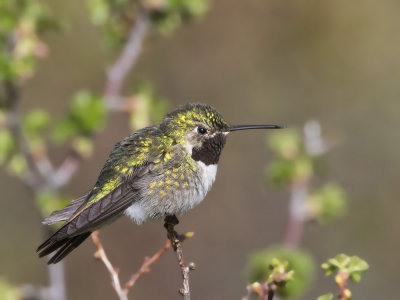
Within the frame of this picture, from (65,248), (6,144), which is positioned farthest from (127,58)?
(65,248)

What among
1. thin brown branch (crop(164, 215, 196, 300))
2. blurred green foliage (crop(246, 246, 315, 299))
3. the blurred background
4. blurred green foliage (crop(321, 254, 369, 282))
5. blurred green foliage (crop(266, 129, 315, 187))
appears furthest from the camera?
the blurred background

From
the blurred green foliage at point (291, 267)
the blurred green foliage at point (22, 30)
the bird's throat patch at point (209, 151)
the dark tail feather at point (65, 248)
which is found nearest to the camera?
the dark tail feather at point (65, 248)

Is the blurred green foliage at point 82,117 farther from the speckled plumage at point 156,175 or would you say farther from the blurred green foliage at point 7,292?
the speckled plumage at point 156,175

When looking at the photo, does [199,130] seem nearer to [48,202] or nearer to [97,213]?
[97,213]

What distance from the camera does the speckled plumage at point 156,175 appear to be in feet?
11.9

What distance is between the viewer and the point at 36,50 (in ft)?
16.9

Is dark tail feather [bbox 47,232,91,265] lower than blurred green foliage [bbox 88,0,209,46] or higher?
lower

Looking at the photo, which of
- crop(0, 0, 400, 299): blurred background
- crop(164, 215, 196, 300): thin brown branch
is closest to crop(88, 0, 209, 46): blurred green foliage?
crop(164, 215, 196, 300): thin brown branch

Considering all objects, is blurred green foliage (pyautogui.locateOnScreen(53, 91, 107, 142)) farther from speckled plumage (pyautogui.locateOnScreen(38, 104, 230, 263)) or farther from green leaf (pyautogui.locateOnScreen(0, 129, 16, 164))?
speckled plumage (pyautogui.locateOnScreen(38, 104, 230, 263))

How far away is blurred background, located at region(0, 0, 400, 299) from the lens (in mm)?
8477

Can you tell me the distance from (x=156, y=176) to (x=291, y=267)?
3.34 ft

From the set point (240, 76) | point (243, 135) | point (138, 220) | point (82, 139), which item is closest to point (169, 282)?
point (243, 135)

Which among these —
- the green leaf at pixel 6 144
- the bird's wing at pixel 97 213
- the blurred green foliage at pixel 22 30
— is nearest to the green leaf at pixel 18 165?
the green leaf at pixel 6 144

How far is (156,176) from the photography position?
3695 millimetres
